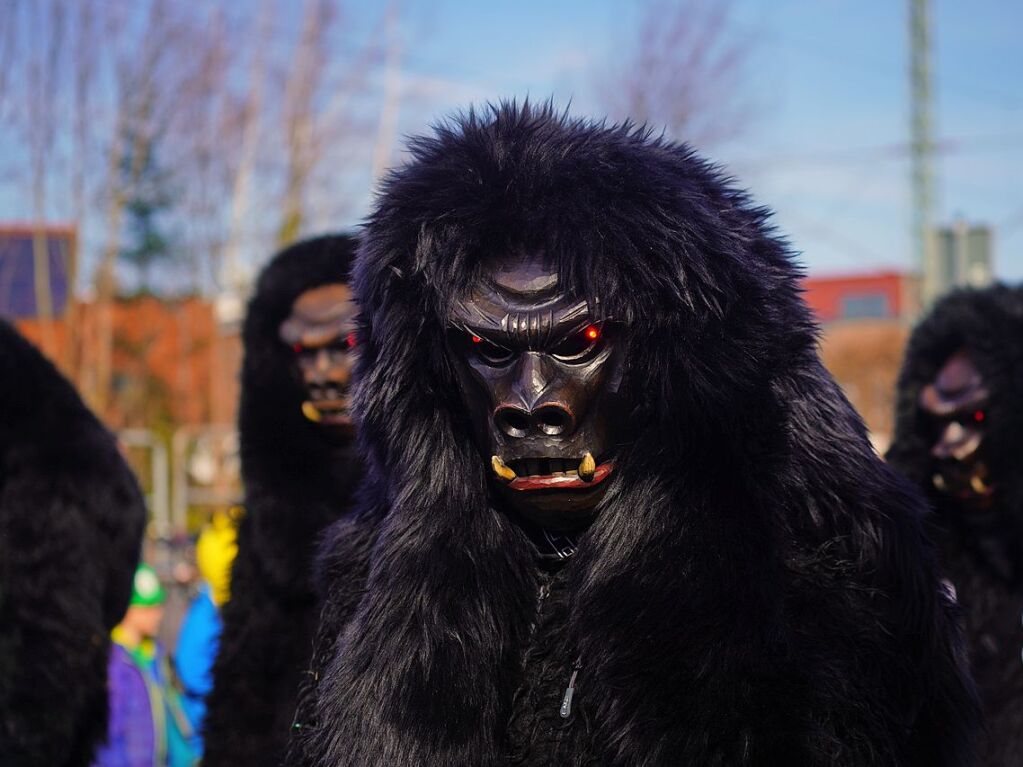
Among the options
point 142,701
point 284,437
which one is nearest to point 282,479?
point 284,437

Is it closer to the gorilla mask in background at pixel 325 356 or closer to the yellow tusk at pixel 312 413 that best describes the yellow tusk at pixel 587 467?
the gorilla mask in background at pixel 325 356

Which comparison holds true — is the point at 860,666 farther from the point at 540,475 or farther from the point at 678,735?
the point at 540,475

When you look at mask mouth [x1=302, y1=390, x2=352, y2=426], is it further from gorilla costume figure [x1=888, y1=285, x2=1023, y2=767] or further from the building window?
the building window

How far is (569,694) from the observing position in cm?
229

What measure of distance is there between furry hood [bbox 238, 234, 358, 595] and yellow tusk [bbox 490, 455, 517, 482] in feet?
5.75

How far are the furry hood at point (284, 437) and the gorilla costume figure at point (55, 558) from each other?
45 cm

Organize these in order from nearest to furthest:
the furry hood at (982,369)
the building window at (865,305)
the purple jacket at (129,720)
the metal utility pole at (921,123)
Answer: the furry hood at (982,369), the purple jacket at (129,720), the metal utility pole at (921,123), the building window at (865,305)

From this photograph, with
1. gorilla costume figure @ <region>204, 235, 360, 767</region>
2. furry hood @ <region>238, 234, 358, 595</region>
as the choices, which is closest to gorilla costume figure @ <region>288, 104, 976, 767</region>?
gorilla costume figure @ <region>204, 235, 360, 767</region>

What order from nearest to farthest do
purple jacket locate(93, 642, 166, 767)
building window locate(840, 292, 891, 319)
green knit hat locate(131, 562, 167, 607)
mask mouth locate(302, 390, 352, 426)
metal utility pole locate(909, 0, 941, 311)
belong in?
mask mouth locate(302, 390, 352, 426) < purple jacket locate(93, 642, 166, 767) < green knit hat locate(131, 562, 167, 607) < metal utility pole locate(909, 0, 941, 311) < building window locate(840, 292, 891, 319)

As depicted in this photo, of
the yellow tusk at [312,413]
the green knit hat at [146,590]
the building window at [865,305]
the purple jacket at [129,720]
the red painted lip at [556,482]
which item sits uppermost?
the building window at [865,305]

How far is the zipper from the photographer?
2283 mm

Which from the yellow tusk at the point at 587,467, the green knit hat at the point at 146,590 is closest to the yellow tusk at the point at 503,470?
the yellow tusk at the point at 587,467

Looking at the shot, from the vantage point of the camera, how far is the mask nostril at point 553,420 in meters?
2.26

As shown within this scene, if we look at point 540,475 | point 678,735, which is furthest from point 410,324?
point 678,735
